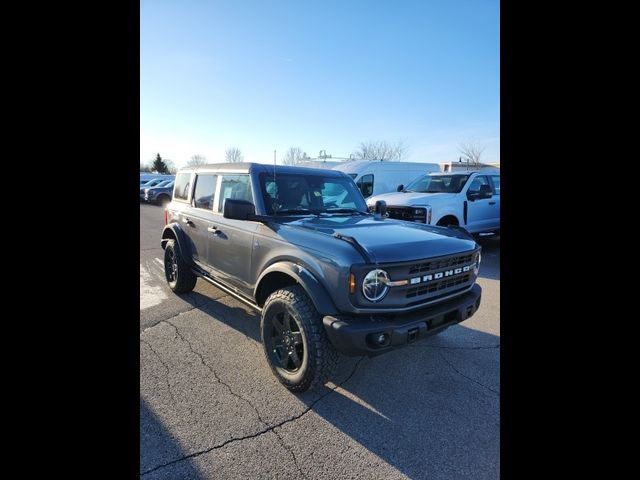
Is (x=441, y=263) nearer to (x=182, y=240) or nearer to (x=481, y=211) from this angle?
(x=182, y=240)

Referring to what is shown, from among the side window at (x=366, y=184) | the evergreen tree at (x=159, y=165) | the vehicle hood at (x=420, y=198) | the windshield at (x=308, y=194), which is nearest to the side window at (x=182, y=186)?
the windshield at (x=308, y=194)

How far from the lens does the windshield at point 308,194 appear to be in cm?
361

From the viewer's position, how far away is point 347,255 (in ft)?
8.14

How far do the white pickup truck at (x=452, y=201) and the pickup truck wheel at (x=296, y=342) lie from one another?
203 inches

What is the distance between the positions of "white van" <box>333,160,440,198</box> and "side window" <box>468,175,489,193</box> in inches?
191

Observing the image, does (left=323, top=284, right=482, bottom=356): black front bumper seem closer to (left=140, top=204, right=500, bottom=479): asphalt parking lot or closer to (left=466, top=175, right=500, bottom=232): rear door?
(left=140, top=204, right=500, bottom=479): asphalt parking lot

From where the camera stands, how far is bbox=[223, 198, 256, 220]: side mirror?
3.07 m

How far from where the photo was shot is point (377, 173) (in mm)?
14367

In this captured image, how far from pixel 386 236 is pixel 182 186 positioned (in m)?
3.64

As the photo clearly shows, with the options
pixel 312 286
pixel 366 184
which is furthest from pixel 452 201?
pixel 312 286

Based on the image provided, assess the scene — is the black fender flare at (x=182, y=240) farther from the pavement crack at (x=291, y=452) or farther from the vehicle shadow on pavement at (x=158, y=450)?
the pavement crack at (x=291, y=452)
